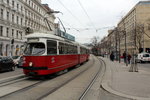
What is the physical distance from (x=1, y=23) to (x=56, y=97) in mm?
38895

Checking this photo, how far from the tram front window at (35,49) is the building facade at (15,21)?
2403 cm

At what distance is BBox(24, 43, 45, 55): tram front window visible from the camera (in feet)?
37.2

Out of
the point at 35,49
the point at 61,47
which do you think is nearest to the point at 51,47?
the point at 35,49

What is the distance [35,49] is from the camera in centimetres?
1150

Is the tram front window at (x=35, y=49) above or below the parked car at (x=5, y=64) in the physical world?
above

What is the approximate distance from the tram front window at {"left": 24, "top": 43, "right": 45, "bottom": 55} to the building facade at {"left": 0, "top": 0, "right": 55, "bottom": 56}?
24.0 m

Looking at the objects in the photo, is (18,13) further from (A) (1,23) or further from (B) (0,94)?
(B) (0,94)

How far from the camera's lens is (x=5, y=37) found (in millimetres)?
43344

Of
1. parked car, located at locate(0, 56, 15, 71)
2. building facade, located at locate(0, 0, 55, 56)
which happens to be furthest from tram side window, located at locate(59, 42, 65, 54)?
building facade, located at locate(0, 0, 55, 56)

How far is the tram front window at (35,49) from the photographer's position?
11.3 meters

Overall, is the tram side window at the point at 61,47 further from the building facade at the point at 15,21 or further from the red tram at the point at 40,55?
the building facade at the point at 15,21

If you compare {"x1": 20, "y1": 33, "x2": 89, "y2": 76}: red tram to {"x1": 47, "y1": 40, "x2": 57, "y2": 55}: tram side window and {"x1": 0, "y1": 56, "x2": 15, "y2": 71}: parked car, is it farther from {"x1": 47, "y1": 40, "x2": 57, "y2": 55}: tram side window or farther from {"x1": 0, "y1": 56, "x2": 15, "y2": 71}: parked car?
{"x1": 0, "y1": 56, "x2": 15, "y2": 71}: parked car

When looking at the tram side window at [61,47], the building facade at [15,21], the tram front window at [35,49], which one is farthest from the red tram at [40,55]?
the building facade at [15,21]

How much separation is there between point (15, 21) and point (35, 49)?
134 feet
